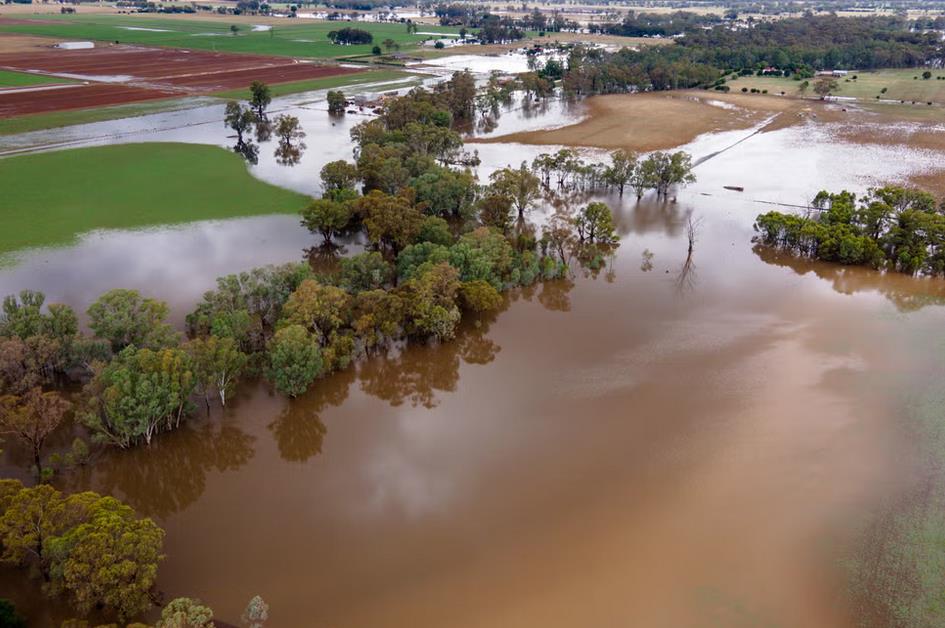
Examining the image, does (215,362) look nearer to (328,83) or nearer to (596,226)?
(596,226)

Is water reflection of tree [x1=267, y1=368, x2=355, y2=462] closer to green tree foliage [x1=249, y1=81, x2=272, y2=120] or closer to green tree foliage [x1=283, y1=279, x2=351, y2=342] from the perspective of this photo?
green tree foliage [x1=283, y1=279, x2=351, y2=342]

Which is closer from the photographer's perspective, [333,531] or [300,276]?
[333,531]

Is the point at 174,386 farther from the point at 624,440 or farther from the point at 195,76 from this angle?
the point at 195,76

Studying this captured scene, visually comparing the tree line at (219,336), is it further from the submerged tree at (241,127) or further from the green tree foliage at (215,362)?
the submerged tree at (241,127)

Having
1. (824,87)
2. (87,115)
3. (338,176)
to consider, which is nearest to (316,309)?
(338,176)

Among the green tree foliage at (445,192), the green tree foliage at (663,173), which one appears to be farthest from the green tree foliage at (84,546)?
the green tree foliage at (663,173)

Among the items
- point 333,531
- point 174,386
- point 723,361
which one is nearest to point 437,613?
point 333,531
